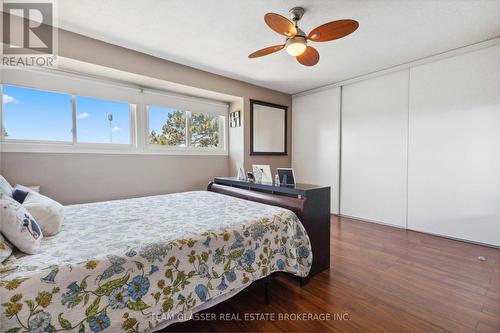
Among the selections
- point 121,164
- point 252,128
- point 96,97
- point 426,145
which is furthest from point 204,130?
point 426,145

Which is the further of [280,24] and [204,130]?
[204,130]

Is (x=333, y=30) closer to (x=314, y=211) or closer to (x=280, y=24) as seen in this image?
(x=280, y=24)

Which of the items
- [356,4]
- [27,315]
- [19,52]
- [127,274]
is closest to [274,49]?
[356,4]

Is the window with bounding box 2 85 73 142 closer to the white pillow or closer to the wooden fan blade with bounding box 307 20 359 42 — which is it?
the white pillow

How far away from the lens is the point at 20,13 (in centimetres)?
219

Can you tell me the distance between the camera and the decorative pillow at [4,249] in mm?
955

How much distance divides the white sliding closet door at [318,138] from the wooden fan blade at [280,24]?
2590mm

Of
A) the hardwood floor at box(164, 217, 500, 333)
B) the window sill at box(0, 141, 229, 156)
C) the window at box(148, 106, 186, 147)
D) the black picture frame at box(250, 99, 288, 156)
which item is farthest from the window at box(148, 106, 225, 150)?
the hardwood floor at box(164, 217, 500, 333)

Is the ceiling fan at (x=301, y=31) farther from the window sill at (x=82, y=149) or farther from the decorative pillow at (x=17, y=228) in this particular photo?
the window sill at (x=82, y=149)

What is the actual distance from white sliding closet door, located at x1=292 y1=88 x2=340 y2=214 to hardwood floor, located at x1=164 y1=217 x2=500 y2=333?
74.5 inches

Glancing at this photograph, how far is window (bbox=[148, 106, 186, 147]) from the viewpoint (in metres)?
3.57

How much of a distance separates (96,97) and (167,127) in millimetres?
1042

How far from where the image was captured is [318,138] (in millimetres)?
4559

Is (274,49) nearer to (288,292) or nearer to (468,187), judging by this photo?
(288,292)
